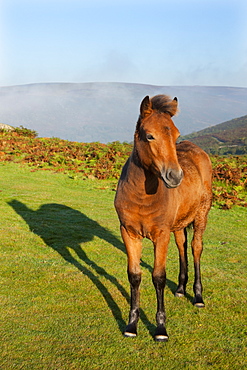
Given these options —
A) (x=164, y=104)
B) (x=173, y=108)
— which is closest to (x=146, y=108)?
(x=164, y=104)

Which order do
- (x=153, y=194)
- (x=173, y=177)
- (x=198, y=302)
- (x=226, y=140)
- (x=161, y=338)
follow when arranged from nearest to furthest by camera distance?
1. (x=173, y=177)
2. (x=161, y=338)
3. (x=153, y=194)
4. (x=198, y=302)
5. (x=226, y=140)

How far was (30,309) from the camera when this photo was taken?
5.73 m

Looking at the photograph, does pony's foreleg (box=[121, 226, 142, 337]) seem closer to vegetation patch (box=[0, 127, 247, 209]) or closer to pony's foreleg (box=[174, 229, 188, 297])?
pony's foreleg (box=[174, 229, 188, 297])

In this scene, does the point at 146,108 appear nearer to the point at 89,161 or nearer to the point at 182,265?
the point at 182,265

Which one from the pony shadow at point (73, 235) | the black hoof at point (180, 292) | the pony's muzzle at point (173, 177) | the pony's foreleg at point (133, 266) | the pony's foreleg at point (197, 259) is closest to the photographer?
the pony's muzzle at point (173, 177)

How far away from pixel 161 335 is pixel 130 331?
0.43 m

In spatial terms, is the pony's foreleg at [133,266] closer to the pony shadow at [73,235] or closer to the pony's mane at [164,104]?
the pony shadow at [73,235]

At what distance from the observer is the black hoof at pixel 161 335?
4.91 m

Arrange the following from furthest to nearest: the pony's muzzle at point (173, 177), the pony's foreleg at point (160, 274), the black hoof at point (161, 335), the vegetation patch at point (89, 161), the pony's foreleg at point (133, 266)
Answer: the vegetation patch at point (89, 161), the pony's foreleg at point (133, 266), the pony's foreleg at point (160, 274), the black hoof at point (161, 335), the pony's muzzle at point (173, 177)

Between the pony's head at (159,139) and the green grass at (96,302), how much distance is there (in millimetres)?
2230

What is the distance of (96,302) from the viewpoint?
619 cm

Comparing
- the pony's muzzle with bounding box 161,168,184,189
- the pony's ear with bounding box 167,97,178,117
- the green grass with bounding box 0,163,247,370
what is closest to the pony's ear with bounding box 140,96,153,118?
the pony's ear with bounding box 167,97,178,117

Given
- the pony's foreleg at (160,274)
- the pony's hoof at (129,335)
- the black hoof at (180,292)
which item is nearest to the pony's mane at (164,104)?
the pony's foreleg at (160,274)

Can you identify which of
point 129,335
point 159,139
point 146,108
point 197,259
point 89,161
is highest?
point 146,108
